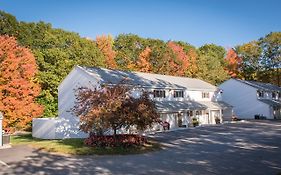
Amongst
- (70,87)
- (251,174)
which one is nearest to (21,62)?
(70,87)

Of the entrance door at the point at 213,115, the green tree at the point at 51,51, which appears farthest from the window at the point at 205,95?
the green tree at the point at 51,51

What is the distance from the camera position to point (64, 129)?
37.9 meters

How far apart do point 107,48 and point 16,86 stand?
31138 mm

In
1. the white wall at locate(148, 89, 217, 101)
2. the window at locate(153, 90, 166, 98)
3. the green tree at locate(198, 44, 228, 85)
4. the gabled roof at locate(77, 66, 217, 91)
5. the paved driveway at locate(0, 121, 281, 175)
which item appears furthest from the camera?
the green tree at locate(198, 44, 228, 85)

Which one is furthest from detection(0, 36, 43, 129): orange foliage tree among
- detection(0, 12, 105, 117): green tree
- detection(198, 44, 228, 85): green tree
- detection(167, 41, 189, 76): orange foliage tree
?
detection(198, 44, 228, 85): green tree

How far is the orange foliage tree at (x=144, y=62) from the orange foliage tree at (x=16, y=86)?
94.2 ft

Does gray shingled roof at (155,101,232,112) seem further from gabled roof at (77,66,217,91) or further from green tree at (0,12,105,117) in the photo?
green tree at (0,12,105,117)

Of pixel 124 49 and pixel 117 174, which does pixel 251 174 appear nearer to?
pixel 117 174

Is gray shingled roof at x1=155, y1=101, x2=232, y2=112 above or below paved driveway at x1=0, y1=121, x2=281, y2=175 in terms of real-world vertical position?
above

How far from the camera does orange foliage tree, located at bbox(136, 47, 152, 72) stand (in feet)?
235

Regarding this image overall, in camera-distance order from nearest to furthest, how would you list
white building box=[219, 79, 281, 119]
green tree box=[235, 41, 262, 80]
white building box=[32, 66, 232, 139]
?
white building box=[32, 66, 232, 139]
white building box=[219, 79, 281, 119]
green tree box=[235, 41, 262, 80]

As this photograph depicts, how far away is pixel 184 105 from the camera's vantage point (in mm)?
48344

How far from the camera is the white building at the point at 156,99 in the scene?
38375 millimetres

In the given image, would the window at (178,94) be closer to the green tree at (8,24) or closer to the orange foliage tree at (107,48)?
the orange foliage tree at (107,48)
